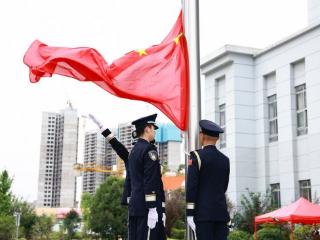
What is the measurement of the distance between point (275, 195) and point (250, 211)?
1678 millimetres

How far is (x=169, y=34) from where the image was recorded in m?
5.38

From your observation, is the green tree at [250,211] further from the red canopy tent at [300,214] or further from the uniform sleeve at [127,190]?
the uniform sleeve at [127,190]

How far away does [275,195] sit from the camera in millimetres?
20203

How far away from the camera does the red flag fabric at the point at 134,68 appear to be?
5117 mm

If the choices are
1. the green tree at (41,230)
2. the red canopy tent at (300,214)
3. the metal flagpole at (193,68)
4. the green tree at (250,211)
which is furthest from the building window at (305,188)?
the green tree at (41,230)

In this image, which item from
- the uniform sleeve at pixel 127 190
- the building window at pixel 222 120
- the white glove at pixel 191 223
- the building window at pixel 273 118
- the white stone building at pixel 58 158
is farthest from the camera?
the white stone building at pixel 58 158

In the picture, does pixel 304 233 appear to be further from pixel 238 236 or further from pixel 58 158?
pixel 58 158

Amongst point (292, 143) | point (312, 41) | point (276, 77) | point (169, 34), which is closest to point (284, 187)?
point (292, 143)

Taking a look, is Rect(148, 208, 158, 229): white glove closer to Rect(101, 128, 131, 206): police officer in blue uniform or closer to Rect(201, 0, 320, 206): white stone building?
Rect(101, 128, 131, 206): police officer in blue uniform

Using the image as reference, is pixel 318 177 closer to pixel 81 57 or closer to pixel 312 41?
pixel 312 41

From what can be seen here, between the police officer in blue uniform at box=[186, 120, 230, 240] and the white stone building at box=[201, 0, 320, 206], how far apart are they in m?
14.0

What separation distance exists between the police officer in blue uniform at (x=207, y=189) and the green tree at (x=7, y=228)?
21.5m

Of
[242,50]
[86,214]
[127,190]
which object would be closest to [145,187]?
[127,190]

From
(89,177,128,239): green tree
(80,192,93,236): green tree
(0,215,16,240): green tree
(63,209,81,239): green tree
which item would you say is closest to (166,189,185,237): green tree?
(89,177,128,239): green tree
